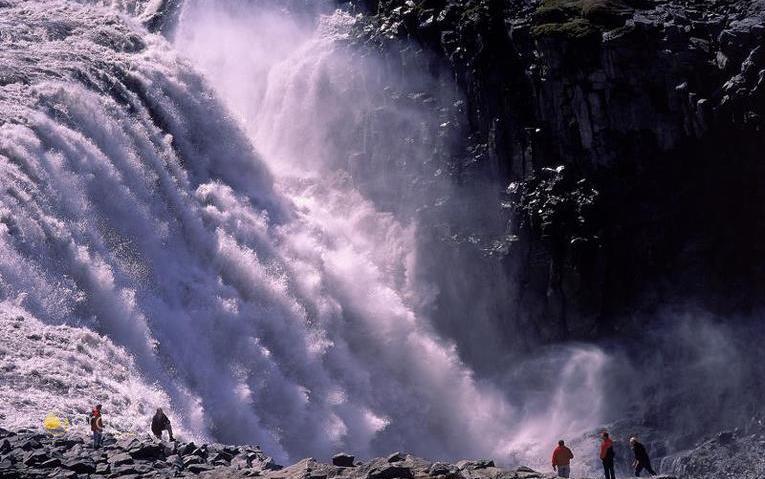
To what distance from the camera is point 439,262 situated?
66438mm

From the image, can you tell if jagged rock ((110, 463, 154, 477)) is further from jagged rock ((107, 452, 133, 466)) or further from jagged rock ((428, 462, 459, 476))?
jagged rock ((428, 462, 459, 476))

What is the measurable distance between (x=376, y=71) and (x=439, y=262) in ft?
45.1

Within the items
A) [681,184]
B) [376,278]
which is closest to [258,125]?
[376,278]

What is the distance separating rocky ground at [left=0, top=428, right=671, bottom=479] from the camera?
98.4 feet

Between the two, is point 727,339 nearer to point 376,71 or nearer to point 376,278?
point 376,278

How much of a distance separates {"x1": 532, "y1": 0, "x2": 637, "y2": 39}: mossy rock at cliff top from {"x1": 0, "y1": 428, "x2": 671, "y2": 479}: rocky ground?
117 ft

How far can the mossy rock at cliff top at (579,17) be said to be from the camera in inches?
2402

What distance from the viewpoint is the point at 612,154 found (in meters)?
60.9

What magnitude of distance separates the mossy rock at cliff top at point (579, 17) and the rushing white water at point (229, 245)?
999 cm

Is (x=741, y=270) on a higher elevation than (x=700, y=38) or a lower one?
lower

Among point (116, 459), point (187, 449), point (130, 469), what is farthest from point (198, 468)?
point (116, 459)

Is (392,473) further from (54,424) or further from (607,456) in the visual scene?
(54,424)

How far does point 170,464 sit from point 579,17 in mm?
40367

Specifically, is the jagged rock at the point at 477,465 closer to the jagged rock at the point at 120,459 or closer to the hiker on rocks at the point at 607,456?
the hiker on rocks at the point at 607,456
